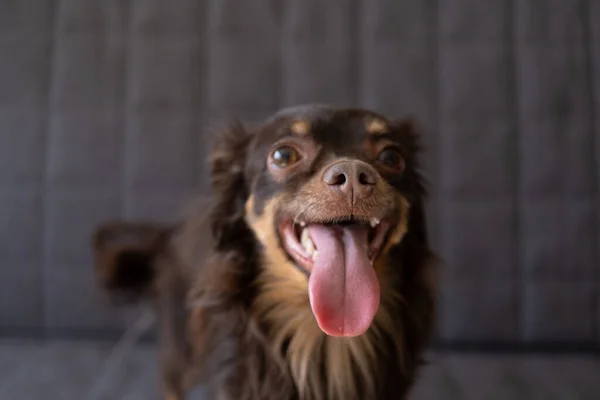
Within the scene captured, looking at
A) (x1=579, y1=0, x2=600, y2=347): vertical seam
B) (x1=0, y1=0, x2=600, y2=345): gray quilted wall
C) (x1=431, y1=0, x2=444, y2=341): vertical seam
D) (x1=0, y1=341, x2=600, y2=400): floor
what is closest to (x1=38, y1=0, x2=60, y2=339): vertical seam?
(x1=0, y1=0, x2=600, y2=345): gray quilted wall

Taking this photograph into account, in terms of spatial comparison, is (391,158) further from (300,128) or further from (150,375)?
(150,375)

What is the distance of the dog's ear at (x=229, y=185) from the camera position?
0.78 metres

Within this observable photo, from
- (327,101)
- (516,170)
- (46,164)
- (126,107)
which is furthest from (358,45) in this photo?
(46,164)

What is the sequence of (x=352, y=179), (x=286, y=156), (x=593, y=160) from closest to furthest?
1. (x=352, y=179)
2. (x=286, y=156)
3. (x=593, y=160)

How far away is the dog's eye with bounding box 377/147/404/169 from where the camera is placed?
0.74 metres

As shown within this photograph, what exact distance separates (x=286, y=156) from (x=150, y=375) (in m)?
0.63

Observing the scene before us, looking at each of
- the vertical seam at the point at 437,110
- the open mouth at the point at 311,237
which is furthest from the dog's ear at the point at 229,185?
the vertical seam at the point at 437,110

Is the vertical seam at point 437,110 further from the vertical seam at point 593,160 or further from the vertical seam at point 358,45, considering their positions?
the vertical seam at point 593,160

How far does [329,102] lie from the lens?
3.84 feet

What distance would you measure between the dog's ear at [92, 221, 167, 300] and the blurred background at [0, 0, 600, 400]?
0.35 ft

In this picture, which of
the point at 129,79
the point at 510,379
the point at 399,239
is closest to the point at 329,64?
the point at 129,79

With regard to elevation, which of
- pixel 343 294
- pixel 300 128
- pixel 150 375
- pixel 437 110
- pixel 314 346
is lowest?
pixel 150 375

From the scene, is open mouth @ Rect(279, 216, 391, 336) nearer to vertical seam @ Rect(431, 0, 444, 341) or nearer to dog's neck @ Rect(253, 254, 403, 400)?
dog's neck @ Rect(253, 254, 403, 400)

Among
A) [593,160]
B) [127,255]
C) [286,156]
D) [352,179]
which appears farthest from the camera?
[593,160]
